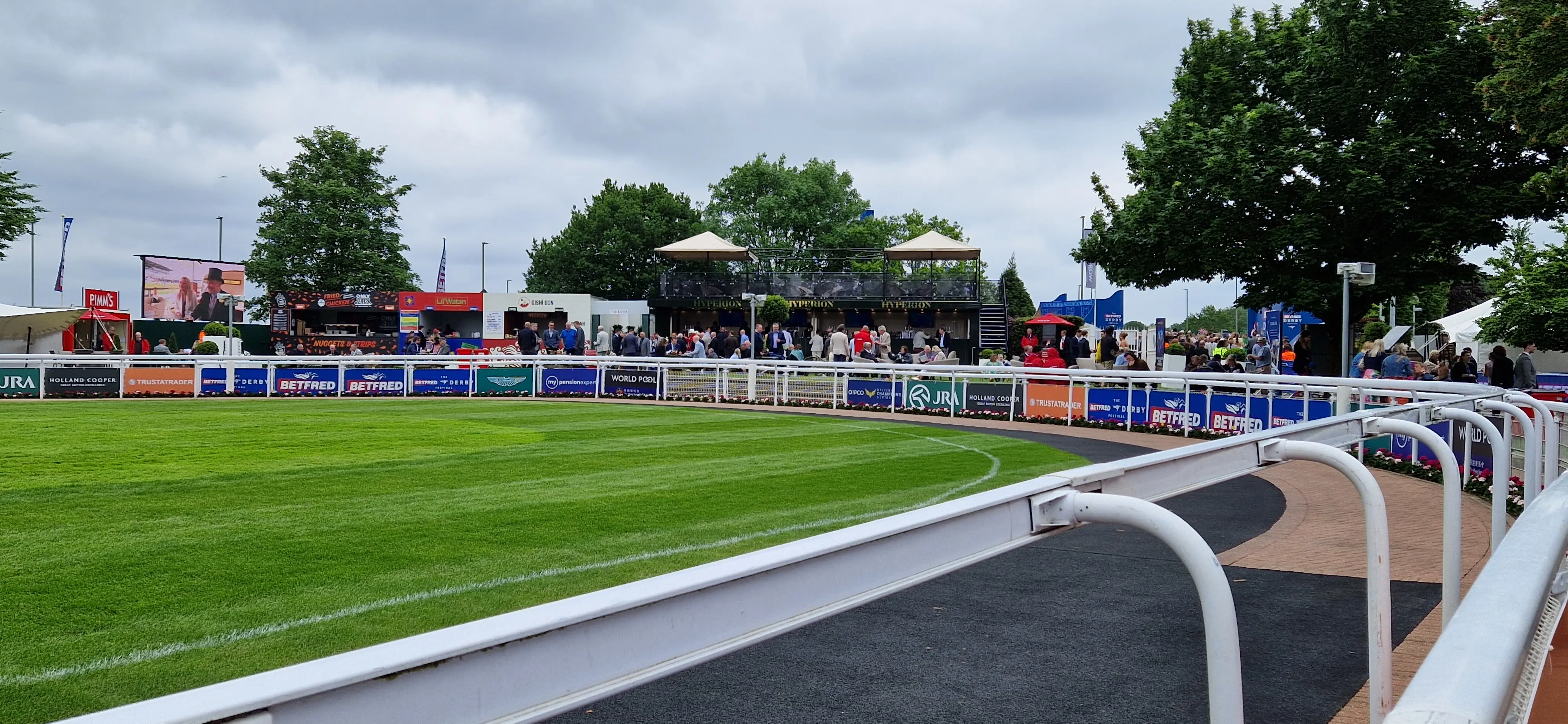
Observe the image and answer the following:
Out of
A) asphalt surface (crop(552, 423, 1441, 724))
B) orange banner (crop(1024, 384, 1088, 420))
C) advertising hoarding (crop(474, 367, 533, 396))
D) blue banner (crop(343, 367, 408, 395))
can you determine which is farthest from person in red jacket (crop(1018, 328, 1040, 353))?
asphalt surface (crop(552, 423, 1441, 724))

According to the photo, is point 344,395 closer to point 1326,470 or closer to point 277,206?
point 1326,470

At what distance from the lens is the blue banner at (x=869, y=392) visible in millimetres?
23250

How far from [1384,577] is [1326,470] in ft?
33.8

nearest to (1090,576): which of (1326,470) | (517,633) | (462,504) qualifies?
(462,504)

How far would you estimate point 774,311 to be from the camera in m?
37.3

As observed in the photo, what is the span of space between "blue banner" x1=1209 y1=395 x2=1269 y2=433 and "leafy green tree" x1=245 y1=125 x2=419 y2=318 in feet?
161

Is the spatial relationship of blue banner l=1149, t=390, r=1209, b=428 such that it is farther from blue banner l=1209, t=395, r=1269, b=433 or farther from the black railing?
the black railing

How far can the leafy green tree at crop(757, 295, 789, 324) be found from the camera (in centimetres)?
3734

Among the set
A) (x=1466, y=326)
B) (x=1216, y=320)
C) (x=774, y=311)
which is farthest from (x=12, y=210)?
(x=1216, y=320)

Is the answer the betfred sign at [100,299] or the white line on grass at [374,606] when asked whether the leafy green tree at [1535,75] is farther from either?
the betfred sign at [100,299]

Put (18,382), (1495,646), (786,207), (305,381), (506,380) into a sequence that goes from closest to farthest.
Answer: (1495,646) < (18,382) < (305,381) < (506,380) < (786,207)

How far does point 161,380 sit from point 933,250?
25.7 metres

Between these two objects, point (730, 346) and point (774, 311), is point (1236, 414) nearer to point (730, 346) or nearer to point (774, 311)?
point (730, 346)

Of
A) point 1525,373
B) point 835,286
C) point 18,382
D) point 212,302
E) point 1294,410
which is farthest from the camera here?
point 212,302
